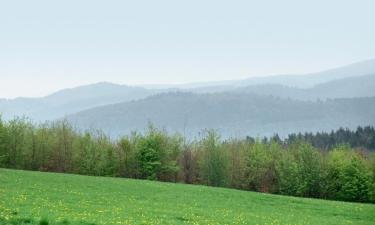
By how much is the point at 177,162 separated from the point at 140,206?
190ft

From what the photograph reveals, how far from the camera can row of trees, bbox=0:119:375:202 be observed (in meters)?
80.2

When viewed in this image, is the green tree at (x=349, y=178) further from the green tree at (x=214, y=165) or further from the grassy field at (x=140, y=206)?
the grassy field at (x=140, y=206)

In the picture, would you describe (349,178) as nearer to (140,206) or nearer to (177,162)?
(177,162)

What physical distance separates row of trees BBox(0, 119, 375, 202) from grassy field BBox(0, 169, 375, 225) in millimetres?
28334

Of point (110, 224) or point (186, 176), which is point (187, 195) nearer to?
point (110, 224)

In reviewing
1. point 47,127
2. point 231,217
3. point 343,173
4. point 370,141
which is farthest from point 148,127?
point 370,141

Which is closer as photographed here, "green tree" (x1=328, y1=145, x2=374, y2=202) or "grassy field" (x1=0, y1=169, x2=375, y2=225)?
"grassy field" (x1=0, y1=169, x2=375, y2=225)

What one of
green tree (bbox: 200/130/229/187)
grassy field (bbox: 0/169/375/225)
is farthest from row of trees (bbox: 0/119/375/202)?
grassy field (bbox: 0/169/375/225)

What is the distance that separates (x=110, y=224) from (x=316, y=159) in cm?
6771

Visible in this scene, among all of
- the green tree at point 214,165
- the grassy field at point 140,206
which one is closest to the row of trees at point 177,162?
the green tree at point 214,165

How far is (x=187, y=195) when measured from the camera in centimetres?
4831

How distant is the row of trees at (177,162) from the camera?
80188 millimetres

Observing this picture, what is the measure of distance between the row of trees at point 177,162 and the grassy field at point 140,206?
28334 mm

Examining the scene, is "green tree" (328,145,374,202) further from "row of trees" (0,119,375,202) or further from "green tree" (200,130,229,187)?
"green tree" (200,130,229,187)
